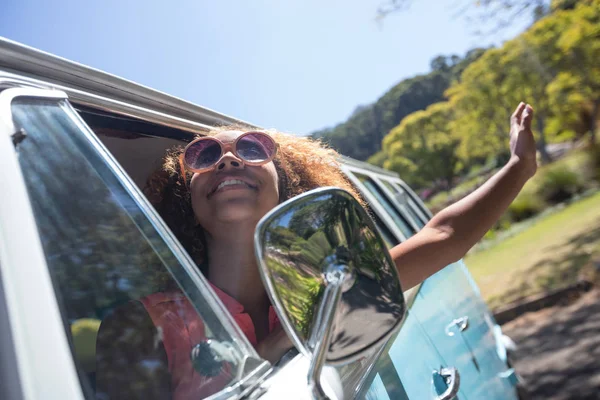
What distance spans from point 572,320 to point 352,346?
A: 6240mm

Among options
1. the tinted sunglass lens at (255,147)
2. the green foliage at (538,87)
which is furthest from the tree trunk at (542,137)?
the tinted sunglass lens at (255,147)

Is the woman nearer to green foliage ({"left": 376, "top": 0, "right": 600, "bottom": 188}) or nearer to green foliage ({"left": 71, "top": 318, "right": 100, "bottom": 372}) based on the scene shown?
green foliage ({"left": 71, "top": 318, "right": 100, "bottom": 372})

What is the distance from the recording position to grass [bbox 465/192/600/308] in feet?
26.6

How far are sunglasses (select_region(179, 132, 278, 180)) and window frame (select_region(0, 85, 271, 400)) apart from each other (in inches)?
15.0

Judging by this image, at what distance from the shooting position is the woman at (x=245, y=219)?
110cm

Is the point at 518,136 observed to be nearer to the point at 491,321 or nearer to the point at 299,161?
the point at 299,161

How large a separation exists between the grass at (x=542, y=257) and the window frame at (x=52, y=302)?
7.46 m

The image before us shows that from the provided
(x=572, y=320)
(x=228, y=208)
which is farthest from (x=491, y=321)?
(x=572, y=320)

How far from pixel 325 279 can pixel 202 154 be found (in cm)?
85

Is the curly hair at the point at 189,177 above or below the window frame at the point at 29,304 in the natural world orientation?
above

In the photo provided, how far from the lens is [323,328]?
0.79m

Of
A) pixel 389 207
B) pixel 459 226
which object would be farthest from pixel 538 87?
pixel 459 226

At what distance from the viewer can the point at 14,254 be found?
29.1 inches

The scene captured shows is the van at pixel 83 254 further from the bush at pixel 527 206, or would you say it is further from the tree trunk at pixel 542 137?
the tree trunk at pixel 542 137
